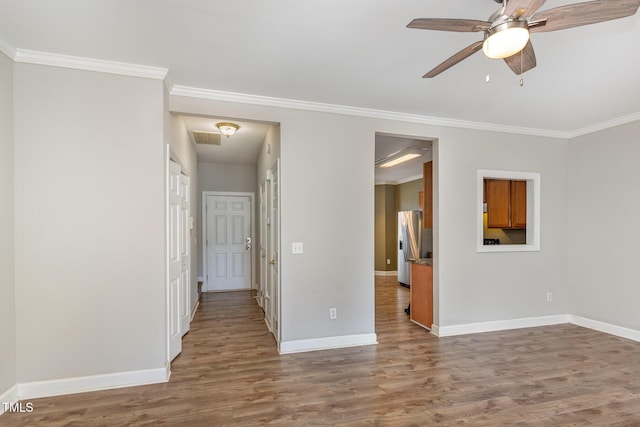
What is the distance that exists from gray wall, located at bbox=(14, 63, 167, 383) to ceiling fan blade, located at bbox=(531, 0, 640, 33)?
9.12 feet

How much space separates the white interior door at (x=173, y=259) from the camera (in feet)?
9.98

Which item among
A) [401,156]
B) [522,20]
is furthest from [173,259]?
[401,156]

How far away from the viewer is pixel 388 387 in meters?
2.68

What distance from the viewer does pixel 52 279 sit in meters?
2.52

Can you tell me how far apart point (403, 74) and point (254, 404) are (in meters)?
2.93

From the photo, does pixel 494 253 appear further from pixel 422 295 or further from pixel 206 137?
pixel 206 137

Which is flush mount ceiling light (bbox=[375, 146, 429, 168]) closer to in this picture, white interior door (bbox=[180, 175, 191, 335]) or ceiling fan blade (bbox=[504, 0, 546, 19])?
white interior door (bbox=[180, 175, 191, 335])

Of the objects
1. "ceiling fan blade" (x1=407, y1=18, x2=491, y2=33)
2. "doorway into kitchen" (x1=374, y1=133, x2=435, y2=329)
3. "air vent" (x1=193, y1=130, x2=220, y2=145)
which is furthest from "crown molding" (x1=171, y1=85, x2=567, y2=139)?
"ceiling fan blade" (x1=407, y1=18, x2=491, y2=33)

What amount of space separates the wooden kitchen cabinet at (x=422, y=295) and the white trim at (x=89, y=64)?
3.73 meters

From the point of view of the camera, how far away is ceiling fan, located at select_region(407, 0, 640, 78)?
1494mm

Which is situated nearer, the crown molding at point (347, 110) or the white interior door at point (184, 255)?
the crown molding at point (347, 110)

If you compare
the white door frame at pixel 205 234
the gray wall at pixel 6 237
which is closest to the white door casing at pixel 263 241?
the white door frame at pixel 205 234

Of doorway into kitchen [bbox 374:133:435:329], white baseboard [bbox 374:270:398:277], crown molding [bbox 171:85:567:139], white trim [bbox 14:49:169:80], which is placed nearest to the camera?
white trim [bbox 14:49:169:80]

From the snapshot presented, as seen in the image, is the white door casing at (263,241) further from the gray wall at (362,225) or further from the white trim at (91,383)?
the white trim at (91,383)
